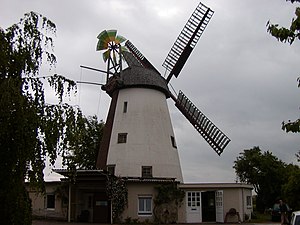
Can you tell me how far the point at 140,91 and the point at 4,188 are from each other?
81.9ft

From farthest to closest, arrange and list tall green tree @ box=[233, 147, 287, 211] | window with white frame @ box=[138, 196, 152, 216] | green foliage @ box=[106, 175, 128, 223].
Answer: tall green tree @ box=[233, 147, 287, 211] < window with white frame @ box=[138, 196, 152, 216] < green foliage @ box=[106, 175, 128, 223]

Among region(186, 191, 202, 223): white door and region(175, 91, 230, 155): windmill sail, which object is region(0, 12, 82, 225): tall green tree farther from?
region(175, 91, 230, 155): windmill sail

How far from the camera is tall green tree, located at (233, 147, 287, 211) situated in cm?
4253

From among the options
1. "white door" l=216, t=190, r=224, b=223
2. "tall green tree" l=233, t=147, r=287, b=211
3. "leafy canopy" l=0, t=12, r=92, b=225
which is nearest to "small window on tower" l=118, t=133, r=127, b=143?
"white door" l=216, t=190, r=224, b=223

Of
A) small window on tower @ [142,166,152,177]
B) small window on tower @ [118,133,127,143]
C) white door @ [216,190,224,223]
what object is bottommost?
white door @ [216,190,224,223]

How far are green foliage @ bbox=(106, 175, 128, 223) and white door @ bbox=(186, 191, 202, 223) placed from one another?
169 inches

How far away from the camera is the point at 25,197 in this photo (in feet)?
32.4

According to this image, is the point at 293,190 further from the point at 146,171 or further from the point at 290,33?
the point at 290,33

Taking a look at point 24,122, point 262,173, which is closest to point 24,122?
point 24,122

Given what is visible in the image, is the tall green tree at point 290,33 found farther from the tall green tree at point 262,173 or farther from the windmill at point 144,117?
the tall green tree at point 262,173

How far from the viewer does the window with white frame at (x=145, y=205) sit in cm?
3053

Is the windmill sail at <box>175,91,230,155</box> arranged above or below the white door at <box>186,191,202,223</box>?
above

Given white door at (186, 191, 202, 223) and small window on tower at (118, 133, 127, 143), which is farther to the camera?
small window on tower at (118, 133, 127, 143)

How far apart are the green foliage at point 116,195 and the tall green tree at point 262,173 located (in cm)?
1744
